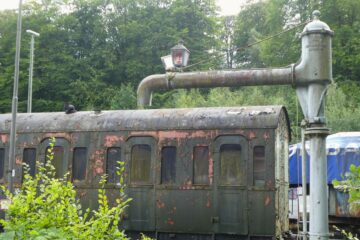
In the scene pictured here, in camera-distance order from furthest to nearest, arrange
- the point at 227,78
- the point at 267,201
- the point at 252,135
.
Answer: the point at 252,135 < the point at 267,201 < the point at 227,78

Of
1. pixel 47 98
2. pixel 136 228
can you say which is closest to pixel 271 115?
pixel 136 228

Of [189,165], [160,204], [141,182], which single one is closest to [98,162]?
[141,182]

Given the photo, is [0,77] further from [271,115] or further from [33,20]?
[271,115]

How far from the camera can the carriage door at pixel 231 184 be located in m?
11.1

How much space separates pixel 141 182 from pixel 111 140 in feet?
4.35

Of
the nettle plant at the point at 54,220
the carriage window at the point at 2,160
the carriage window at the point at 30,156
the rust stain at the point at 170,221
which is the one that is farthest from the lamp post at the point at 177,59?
the carriage window at the point at 2,160

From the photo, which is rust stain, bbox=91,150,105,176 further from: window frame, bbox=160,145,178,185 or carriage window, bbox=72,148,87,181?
window frame, bbox=160,145,178,185

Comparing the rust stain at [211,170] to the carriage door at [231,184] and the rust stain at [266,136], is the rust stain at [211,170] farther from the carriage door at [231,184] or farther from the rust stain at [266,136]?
the rust stain at [266,136]

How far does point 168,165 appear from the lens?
12.0 metres

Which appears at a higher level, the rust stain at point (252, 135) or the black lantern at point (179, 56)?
the black lantern at point (179, 56)

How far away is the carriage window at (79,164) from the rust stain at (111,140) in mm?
613

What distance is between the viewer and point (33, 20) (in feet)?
150

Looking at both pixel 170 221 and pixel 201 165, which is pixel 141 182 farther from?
pixel 201 165

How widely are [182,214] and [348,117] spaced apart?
1865 cm
